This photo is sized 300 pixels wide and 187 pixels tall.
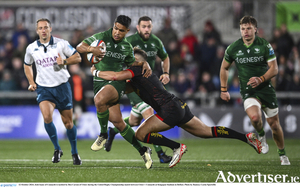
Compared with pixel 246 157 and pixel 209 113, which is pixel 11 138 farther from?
pixel 246 157

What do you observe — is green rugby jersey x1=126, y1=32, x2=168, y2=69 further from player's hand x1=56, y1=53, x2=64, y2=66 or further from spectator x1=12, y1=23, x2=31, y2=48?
spectator x1=12, y1=23, x2=31, y2=48

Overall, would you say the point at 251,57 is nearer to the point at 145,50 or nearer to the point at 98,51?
the point at 145,50

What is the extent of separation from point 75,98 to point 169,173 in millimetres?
7904

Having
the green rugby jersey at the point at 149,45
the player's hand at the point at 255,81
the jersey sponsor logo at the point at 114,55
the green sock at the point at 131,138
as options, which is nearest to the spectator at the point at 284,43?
the green rugby jersey at the point at 149,45

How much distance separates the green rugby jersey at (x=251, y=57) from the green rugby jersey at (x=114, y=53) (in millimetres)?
1758

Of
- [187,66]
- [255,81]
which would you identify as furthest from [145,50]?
[187,66]

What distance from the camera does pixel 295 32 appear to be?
17.4 m

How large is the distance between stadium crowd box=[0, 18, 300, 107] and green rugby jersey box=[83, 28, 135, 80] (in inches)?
241

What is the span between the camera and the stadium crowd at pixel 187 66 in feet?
46.3

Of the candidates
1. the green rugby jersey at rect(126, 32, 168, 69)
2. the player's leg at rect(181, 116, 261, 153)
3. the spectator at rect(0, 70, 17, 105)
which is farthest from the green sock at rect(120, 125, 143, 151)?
the spectator at rect(0, 70, 17, 105)

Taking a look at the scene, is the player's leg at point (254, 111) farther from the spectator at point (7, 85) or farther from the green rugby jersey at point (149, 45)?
the spectator at point (7, 85)

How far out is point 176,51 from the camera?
590 inches

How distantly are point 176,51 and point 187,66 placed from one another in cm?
71

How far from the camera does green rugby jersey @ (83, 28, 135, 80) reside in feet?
24.5
